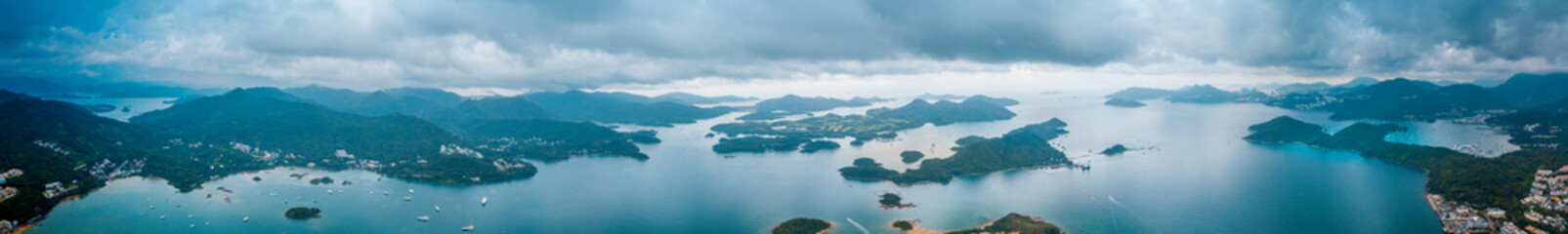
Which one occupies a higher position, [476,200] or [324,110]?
[324,110]

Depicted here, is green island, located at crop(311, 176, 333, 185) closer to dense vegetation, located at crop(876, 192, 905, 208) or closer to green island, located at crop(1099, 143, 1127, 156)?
dense vegetation, located at crop(876, 192, 905, 208)

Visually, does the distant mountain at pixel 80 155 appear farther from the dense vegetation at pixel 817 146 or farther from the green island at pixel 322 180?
the dense vegetation at pixel 817 146

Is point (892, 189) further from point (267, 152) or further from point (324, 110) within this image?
point (324, 110)

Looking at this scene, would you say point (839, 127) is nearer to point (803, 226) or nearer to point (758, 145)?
point (758, 145)

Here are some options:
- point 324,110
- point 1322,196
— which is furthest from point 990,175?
point 324,110

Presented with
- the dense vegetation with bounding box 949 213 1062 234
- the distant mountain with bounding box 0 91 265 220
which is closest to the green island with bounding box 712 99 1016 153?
the dense vegetation with bounding box 949 213 1062 234

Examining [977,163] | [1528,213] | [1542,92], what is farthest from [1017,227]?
[1542,92]
